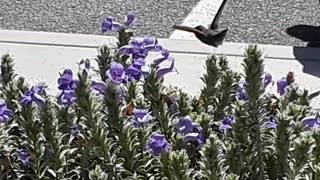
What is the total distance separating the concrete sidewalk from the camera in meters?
4.71

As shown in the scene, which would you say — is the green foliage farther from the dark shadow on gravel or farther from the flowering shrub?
the dark shadow on gravel

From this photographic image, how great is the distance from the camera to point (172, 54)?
16.5 ft

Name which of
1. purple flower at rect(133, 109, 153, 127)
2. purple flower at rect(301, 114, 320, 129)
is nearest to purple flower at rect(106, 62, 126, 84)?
purple flower at rect(133, 109, 153, 127)

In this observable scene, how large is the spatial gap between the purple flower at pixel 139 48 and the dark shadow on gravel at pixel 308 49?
2.30 m

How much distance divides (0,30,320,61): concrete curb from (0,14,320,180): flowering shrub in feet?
8.44

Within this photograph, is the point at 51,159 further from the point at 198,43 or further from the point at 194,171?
the point at 198,43

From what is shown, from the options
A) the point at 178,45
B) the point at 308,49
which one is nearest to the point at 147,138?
the point at 178,45

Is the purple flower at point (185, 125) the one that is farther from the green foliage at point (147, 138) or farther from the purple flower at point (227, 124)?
the purple flower at point (227, 124)

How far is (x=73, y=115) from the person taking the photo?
2328mm

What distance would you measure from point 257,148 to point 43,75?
9.18ft

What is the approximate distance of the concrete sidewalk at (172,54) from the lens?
4.71 meters

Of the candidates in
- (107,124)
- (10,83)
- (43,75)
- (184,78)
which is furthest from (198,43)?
(107,124)

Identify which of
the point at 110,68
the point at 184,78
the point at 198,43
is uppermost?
the point at 198,43

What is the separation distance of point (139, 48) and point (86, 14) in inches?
164
